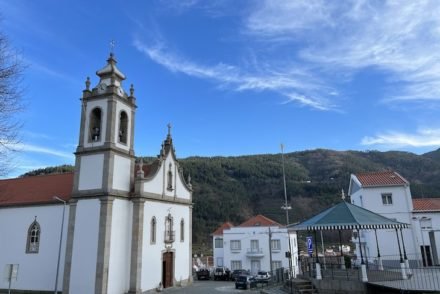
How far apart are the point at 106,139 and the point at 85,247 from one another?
25.6 feet

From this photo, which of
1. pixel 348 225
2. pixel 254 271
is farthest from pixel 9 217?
pixel 254 271

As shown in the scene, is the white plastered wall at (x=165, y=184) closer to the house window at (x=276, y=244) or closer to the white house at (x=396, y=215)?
the white house at (x=396, y=215)

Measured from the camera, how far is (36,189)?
31453 mm

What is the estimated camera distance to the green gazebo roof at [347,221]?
761 inches

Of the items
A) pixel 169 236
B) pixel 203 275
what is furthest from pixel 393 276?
pixel 203 275

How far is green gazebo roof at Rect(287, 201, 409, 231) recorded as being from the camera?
19320 mm

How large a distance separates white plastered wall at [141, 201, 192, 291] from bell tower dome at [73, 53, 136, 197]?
3.35 meters

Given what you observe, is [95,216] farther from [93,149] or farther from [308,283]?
[308,283]

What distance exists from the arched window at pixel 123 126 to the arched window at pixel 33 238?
9.54m

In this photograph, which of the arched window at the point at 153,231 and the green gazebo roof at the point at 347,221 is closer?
the green gazebo roof at the point at 347,221

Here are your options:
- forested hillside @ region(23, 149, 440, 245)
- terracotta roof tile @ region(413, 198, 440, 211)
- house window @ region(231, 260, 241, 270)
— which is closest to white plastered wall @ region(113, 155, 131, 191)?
terracotta roof tile @ region(413, 198, 440, 211)

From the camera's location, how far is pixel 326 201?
5384 inches

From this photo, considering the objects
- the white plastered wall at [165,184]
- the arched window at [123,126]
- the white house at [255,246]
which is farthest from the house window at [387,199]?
the arched window at [123,126]

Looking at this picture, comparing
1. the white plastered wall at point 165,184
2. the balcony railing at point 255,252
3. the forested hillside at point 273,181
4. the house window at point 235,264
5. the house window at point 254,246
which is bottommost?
the house window at point 235,264
